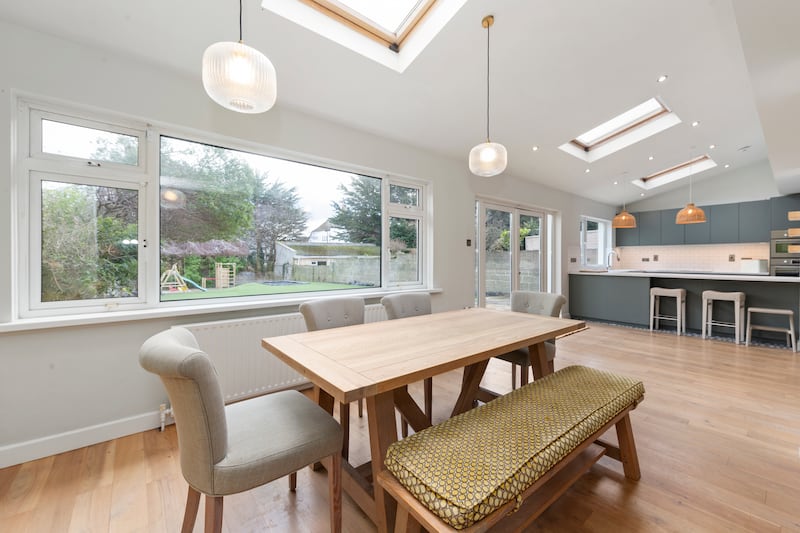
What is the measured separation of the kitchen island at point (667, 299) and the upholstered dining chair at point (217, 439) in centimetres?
594

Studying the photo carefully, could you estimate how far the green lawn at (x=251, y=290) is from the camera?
2535mm

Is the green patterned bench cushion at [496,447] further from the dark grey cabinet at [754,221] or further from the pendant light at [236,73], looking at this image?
the dark grey cabinet at [754,221]

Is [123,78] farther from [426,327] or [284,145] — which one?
[426,327]

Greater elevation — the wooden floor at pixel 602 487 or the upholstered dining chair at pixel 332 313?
the upholstered dining chair at pixel 332 313

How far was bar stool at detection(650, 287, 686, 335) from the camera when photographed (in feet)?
16.1

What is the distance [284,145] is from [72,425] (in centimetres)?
249

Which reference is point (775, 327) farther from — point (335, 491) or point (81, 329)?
point (81, 329)

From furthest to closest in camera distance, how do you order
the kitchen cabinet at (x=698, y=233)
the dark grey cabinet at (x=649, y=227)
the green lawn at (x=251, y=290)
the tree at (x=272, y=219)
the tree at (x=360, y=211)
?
1. the dark grey cabinet at (x=649, y=227)
2. the kitchen cabinet at (x=698, y=233)
3. the tree at (x=360, y=211)
4. the tree at (x=272, y=219)
5. the green lawn at (x=251, y=290)

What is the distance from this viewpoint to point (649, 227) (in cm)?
723

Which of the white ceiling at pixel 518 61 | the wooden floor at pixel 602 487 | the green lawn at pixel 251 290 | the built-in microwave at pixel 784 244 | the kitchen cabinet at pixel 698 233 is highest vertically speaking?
the white ceiling at pixel 518 61

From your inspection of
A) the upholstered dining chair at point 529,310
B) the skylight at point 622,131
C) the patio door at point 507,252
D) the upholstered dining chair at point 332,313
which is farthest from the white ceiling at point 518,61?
the upholstered dining chair at point 529,310

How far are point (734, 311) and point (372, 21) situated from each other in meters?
6.05

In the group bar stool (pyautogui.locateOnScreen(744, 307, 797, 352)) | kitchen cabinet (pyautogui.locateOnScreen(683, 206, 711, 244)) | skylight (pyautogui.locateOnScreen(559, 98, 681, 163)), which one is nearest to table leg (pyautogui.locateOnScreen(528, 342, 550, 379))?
skylight (pyautogui.locateOnScreen(559, 98, 681, 163))

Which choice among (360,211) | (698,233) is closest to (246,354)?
(360,211)
